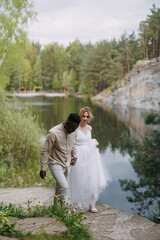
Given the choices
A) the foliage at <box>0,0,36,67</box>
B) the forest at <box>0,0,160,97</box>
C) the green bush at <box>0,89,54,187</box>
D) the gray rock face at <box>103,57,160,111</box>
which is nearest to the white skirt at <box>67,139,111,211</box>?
the green bush at <box>0,89,54,187</box>

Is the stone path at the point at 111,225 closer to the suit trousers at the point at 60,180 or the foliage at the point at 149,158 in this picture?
the suit trousers at the point at 60,180

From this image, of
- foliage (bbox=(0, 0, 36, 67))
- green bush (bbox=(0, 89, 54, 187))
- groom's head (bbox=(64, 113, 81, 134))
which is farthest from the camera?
foliage (bbox=(0, 0, 36, 67))

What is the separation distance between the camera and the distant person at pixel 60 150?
13.5 feet

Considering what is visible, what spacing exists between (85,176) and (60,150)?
1243 millimetres

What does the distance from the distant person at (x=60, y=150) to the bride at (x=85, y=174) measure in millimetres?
907

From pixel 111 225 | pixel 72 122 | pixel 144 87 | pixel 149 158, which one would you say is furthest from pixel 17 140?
pixel 144 87

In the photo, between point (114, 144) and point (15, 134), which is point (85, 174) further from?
point (114, 144)

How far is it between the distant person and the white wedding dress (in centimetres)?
90

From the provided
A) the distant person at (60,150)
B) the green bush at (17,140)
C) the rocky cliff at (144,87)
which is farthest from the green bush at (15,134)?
the rocky cliff at (144,87)

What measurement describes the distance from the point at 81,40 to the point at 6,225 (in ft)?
268

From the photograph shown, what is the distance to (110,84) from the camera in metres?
52.1

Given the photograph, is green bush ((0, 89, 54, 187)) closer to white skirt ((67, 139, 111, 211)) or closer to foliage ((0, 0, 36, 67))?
white skirt ((67, 139, 111, 211))

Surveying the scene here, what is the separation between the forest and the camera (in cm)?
1523

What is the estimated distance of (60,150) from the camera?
4.24 metres
